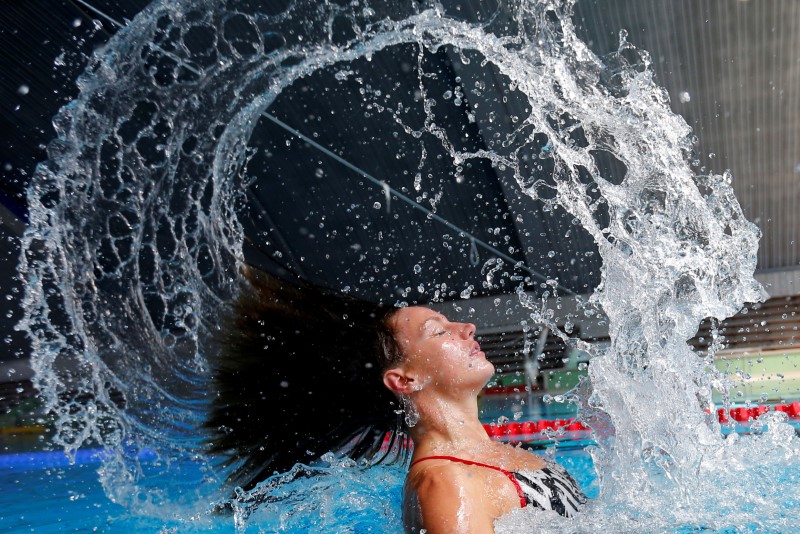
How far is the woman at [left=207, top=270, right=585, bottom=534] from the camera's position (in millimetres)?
2096

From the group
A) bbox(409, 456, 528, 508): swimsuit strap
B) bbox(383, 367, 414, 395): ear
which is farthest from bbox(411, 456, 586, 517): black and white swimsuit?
bbox(383, 367, 414, 395): ear

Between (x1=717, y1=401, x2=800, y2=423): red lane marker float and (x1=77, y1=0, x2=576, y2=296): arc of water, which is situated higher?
(x1=77, y1=0, x2=576, y2=296): arc of water

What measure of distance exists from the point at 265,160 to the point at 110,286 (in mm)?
2605

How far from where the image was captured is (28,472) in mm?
6180

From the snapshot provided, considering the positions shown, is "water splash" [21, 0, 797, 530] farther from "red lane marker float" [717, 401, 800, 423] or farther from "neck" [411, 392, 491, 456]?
"red lane marker float" [717, 401, 800, 423]

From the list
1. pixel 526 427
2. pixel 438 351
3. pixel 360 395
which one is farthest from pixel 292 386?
pixel 526 427

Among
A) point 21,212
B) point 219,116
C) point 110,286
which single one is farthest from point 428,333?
point 21,212

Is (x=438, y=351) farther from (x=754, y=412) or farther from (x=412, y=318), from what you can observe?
(x=754, y=412)

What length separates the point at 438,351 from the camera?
2.24 meters

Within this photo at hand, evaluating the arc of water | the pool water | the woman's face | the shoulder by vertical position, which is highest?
the arc of water

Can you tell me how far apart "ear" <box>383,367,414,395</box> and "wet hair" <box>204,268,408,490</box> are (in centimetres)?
19

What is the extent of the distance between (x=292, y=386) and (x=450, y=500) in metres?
0.93

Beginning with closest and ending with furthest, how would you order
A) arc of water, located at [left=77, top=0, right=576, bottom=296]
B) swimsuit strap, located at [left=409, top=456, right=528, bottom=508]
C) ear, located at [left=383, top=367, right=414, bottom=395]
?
swimsuit strap, located at [left=409, top=456, right=528, bottom=508] → ear, located at [left=383, top=367, right=414, bottom=395] → arc of water, located at [left=77, top=0, right=576, bottom=296]

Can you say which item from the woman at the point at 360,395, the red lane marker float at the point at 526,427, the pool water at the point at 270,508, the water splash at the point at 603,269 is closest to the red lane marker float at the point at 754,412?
the red lane marker float at the point at 526,427
